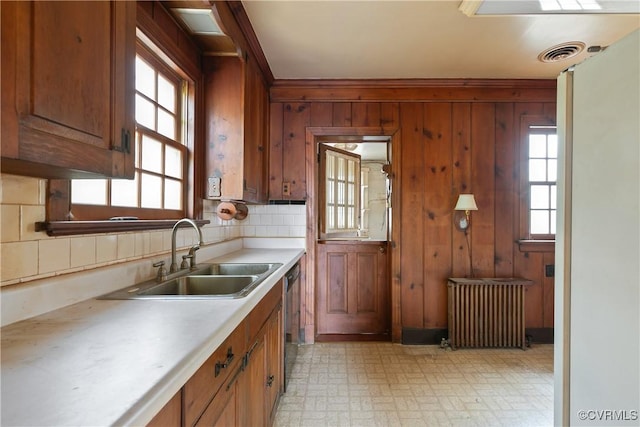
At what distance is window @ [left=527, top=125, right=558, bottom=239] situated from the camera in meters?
3.11

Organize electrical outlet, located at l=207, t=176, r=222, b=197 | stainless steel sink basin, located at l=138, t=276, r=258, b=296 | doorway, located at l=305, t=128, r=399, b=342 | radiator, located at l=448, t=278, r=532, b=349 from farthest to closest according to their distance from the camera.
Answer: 1. doorway, located at l=305, t=128, r=399, b=342
2. radiator, located at l=448, t=278, r=532, b=349
3. electrical outlet, located at l=207, t=176, r=222, b=197
4. stainless steel sink basin, located at l=138, t=276, r=258, b=296

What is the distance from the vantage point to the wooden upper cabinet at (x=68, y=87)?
2.03ft

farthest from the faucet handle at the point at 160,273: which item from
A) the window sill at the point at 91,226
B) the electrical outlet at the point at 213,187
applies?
the electrical outlet at the point at 213,187

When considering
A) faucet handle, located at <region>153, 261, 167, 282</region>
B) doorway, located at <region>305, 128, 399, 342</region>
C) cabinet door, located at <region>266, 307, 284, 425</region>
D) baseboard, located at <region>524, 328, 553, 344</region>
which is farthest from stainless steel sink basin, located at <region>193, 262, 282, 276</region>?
baseboard, located at <region>524, 328, 553, 344</region>

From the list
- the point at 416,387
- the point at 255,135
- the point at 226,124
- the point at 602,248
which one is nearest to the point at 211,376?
the point at 602,248

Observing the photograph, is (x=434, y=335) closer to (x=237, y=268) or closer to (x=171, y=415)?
(x=237, y=268)

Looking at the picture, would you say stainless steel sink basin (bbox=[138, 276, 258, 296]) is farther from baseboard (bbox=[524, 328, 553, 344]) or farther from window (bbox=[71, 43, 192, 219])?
baseboard (bbox=[524, 328, 553, 344])

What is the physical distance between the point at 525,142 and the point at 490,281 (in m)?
1.42

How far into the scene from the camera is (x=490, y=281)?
9.57 ft

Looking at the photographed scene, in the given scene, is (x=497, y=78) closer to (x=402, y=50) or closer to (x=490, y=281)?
(x=402, y=50)

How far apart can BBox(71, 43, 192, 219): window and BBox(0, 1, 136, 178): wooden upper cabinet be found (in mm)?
479

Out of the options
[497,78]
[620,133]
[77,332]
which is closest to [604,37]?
[497,78]

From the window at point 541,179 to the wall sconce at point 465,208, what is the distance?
2.15 feet

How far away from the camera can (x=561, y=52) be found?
2.50m
